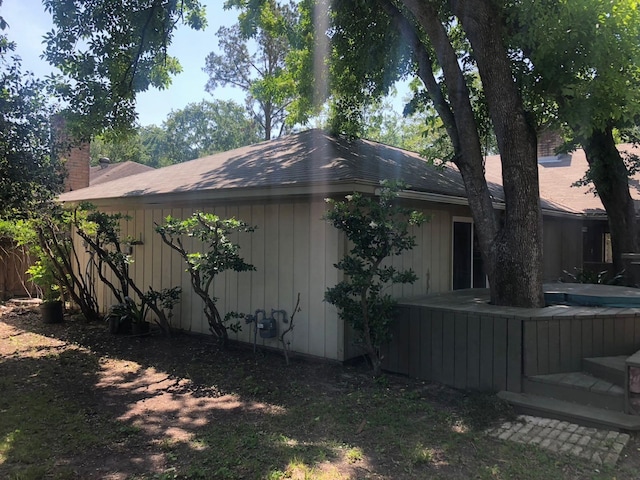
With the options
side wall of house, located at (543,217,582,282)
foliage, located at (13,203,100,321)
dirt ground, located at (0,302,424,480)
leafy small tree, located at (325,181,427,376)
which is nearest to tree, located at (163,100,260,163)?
side wall of house, located at (543,217,582,282)

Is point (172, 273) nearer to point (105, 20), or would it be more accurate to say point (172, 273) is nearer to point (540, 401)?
point (105, 20)

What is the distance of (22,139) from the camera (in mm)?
5965

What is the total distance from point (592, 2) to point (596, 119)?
1.40m

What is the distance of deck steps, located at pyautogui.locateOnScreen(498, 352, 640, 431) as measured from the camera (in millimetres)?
4035

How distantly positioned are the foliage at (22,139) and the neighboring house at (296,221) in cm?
178

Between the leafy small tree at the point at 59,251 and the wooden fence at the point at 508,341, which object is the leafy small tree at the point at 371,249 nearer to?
the wooden fence at the point at 508,341

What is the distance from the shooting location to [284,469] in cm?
328

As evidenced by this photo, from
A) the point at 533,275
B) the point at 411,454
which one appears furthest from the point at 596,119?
the point at 411,454

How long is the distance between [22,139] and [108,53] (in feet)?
9.40

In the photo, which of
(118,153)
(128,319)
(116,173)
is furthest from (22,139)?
(118,153)

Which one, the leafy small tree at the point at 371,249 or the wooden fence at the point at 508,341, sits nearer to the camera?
the wooden fence at the point at 508,341

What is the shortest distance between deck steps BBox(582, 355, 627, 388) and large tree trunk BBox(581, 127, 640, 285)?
5352 millimetres

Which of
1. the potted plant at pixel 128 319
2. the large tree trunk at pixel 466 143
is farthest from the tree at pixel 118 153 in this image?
the large tree trunk at pixel 466 143

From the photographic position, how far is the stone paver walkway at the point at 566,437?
3527 millimetres
